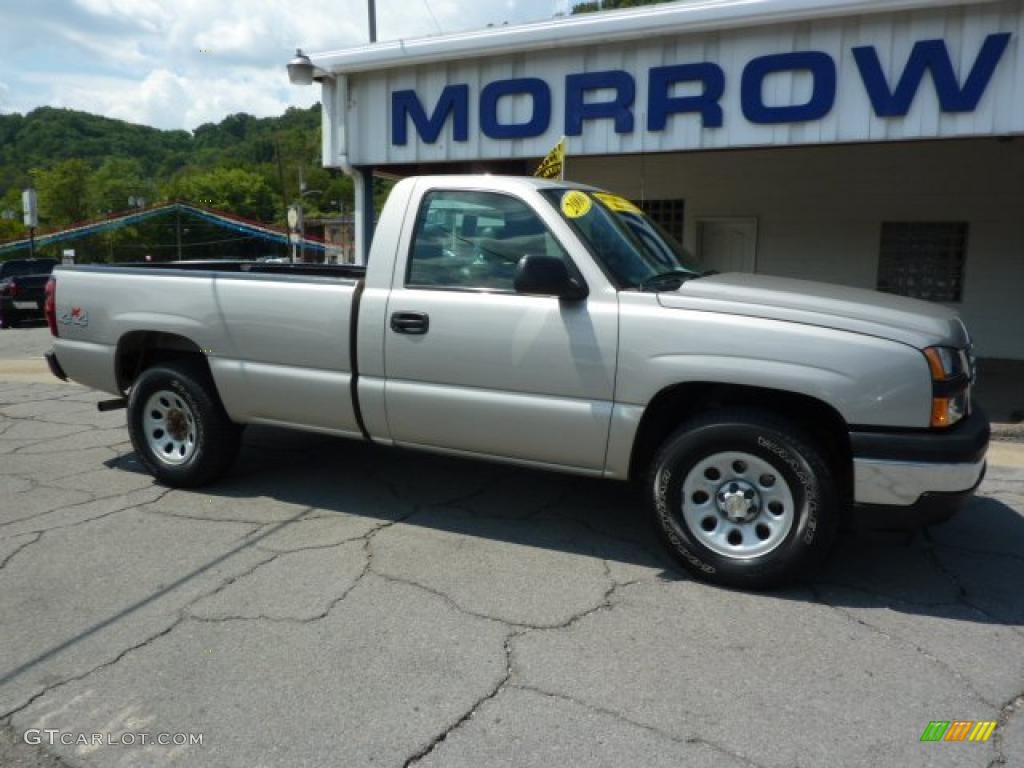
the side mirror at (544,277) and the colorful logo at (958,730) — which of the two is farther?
the side mirror at (544,277)

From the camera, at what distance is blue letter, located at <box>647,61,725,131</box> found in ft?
28.0

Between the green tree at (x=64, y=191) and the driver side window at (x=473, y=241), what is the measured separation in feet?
347

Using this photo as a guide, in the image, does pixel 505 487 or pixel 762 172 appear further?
pixel 762 172

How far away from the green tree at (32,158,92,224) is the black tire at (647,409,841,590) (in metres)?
107

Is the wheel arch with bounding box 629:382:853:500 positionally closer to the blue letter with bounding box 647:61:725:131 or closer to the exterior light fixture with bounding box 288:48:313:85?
the blue letter with bounding box 647:61:725:131

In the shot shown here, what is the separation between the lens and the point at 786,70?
8234mm

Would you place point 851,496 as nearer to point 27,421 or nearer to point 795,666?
point 795,666

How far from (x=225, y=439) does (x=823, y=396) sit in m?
3.64

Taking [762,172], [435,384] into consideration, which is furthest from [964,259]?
[435,384]

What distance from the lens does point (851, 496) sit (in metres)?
3.73

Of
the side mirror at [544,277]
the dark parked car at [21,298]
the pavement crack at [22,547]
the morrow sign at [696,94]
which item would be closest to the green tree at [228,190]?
Result: the dark parked car at [21,298]

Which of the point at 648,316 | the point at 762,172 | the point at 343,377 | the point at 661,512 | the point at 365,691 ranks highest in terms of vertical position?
the point at 762,172

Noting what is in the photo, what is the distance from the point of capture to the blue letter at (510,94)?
952 centimetres

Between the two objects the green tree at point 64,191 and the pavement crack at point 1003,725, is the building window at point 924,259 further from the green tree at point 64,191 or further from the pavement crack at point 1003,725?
the green tree at point 64,191
